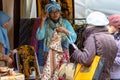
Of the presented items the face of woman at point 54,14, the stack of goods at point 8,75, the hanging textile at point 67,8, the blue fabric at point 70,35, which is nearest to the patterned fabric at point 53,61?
the blue fabric at point 70,35

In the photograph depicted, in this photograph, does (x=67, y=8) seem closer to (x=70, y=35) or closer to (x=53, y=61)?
(x=70, y=35)

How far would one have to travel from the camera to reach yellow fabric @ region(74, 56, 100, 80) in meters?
4.13

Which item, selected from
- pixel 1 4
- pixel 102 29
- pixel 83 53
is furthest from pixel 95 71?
pixel 1 4

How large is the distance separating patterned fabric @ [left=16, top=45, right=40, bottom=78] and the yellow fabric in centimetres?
177

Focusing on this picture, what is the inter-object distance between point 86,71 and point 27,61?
6.33ft

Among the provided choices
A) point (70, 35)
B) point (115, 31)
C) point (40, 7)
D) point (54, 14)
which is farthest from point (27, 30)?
point (115, 31)

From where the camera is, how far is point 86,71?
4.18 metres

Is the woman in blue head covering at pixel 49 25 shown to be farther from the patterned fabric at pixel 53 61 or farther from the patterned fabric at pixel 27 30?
the patterned fabric at pixel 27 30

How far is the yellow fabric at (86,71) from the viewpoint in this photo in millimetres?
4129

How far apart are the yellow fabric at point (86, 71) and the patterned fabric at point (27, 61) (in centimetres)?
177

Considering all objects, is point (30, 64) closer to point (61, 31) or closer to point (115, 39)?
point (61, 31)

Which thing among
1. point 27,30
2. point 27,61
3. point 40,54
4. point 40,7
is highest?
point 40,7

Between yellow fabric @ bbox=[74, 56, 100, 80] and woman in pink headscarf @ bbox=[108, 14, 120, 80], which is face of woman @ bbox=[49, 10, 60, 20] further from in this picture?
yellow fabric @ bbox=[74, 56, 100, 80]

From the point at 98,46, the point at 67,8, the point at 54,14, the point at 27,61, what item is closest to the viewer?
the point at 98,46
